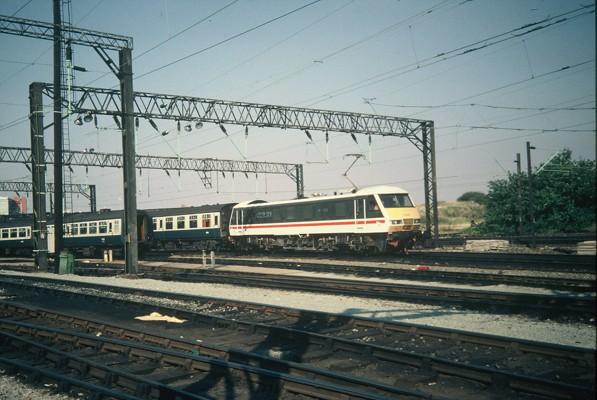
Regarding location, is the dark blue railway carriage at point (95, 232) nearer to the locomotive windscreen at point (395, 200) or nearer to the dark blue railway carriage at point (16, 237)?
the dark blue railway carriage at point (16, 237)

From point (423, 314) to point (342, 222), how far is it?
14468 mm

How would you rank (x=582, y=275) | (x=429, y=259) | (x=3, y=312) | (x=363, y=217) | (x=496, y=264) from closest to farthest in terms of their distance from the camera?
1. (x=3, y=312)
2. (x=582, y=275)
3. (x=496, y=264)
4. (x=429, y=259)
5. (x=363, y=217)

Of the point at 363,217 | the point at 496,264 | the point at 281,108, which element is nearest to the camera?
the point at 496,264

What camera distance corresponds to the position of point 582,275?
53.3 ft

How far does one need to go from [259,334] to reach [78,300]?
8983mm

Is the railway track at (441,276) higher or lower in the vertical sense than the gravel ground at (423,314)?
higher

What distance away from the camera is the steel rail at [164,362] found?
21.5 feet

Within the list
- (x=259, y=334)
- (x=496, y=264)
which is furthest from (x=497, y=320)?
(x=496, y=264)

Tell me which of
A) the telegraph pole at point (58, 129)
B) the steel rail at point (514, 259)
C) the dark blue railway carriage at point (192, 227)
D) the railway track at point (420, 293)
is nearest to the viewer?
the railway track at point (420, 293)

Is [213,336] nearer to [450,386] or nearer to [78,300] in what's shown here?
[450,386]

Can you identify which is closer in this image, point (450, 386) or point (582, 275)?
point (450, 386)

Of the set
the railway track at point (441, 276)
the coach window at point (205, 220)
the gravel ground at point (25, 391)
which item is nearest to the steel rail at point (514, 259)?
the railway track at point (441, 276)

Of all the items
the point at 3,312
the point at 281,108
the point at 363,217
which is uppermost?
the point at 281,108

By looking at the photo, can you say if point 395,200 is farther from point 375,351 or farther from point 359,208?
point 375,351
